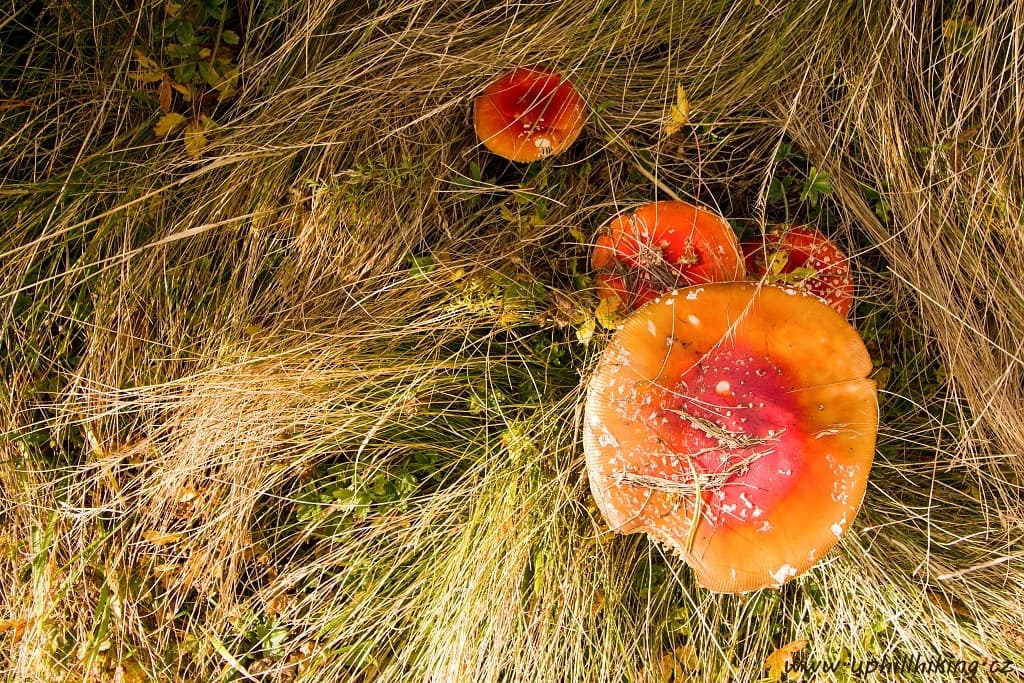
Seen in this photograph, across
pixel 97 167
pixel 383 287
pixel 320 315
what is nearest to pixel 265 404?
pixel 320 315

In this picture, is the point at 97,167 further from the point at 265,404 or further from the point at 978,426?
the point at 978,426

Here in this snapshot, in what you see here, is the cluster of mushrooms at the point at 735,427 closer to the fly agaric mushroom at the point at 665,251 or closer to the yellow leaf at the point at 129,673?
the fly agaric mushroom at the point at 665,251

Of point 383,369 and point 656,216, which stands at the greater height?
point 656,216

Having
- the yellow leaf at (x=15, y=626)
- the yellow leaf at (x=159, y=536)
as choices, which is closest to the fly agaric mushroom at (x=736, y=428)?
the yellow leaf at (x=159, y=536)

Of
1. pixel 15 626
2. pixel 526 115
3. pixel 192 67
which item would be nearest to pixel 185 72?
pixel 192 67

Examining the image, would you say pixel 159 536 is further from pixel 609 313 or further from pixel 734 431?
pixel 734 431

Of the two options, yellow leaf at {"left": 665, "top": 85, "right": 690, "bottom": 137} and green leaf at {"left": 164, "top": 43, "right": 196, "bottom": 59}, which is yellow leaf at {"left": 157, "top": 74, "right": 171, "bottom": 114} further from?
yellow leaf at {"left": 665, "top": 85, "right": 690, "bottom": 137}
